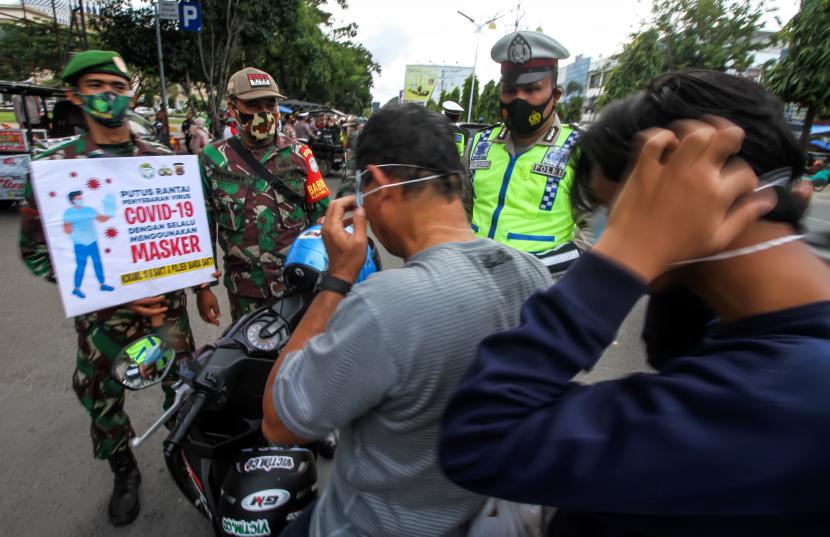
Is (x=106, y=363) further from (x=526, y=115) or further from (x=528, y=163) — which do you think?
(x=526, y=115)

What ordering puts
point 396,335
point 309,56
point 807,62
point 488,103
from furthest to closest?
1. point 488,103
2. point 309,56
3. point 807,62
4. point 396,335

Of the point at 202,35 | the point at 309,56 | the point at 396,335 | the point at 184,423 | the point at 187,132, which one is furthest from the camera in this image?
the point at 309,56

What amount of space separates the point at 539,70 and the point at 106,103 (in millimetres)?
2003

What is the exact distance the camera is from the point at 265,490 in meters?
1.47

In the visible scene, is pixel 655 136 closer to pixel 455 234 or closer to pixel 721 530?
pixel 721 530

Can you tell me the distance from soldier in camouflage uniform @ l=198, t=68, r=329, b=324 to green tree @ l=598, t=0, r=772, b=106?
11.9 feet

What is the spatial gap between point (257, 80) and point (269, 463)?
2.02 meters

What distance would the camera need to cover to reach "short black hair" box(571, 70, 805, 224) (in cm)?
61

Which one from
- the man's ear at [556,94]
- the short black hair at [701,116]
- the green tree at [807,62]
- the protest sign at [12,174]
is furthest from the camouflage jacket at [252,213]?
the green tree at [807,62]

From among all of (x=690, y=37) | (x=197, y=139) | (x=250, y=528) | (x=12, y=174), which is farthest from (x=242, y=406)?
(x=197, y=139)

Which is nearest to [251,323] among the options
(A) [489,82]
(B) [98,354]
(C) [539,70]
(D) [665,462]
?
(B) [98,354]

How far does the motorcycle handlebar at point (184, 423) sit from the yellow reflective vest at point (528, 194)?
1.49 meters

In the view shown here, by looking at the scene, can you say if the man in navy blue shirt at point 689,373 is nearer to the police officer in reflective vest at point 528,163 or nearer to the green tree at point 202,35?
the police officer in reflective vest at point 528,163

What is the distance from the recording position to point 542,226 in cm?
227
